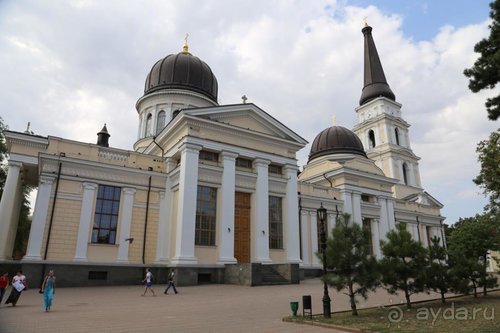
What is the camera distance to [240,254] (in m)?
24.5

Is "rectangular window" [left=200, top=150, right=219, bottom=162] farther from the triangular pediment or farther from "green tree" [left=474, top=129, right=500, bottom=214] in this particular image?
"green tree" [left=474, top=129, right=500, bottom=214]

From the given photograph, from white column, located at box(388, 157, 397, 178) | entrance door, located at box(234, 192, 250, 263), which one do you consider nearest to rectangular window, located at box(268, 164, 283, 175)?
entrance door, located at box(234, 192, 250, 263)

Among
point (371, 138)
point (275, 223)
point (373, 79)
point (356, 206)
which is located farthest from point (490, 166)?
point (373, 79)

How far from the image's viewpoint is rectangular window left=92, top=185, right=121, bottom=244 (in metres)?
22.0

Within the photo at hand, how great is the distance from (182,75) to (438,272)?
93.9 ft

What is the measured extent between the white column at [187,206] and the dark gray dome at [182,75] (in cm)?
1307

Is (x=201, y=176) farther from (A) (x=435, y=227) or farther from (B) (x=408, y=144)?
(B) (x=408, y=144)

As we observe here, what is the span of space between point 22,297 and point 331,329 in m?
13.7

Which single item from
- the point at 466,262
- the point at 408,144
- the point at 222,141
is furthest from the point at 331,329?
the point at 408,144

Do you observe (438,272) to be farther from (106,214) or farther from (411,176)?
(411,176)

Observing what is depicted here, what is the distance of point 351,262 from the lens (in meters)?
10.5

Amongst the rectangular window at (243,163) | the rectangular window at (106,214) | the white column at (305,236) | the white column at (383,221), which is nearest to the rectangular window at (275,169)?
the rectangular window at (243,163)

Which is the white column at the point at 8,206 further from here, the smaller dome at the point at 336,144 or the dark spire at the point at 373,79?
the dark spire at the point at 373,79

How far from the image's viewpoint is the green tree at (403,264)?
11844 mm
